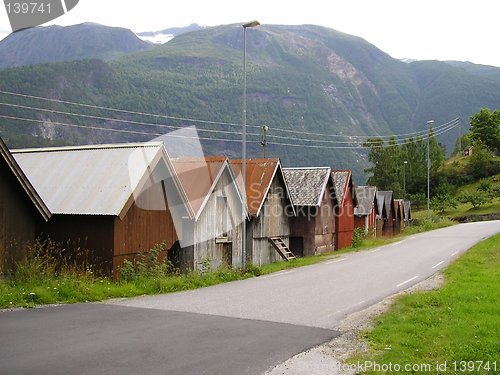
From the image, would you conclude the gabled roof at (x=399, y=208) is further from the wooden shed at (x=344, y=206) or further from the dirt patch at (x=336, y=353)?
the dirt patch at (x=336, y=353)

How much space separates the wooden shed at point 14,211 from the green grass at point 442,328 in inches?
393

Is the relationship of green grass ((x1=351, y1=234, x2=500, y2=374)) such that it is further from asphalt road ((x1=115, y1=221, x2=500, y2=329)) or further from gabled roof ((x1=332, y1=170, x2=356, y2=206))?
gabled roof ((x1=332, y1=170, x2=356, y2=206))

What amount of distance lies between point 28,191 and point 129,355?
8.52 meters

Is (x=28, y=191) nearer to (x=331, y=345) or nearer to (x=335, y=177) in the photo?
(x=331, y=345)

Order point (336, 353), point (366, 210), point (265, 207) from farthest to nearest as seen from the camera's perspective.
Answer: point (366, 210) < point (265, 207) < point (336, 353)

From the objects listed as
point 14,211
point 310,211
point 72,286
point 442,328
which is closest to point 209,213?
point 14,211

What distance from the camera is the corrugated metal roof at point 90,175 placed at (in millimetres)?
17844

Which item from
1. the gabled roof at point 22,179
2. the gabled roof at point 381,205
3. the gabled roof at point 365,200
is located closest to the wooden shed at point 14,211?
the gabled roof at point 22,179

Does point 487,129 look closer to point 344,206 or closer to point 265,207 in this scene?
point 344,206

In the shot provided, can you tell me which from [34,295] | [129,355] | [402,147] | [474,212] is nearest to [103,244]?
[34,295]

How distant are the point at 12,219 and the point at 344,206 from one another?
3096 cm

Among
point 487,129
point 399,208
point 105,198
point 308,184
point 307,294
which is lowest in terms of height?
point 399,208

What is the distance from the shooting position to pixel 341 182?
43.5 metres

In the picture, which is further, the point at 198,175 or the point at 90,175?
the point at 198,175
